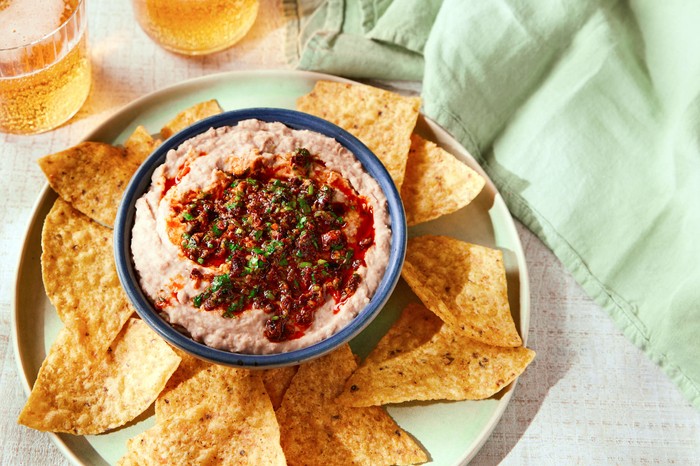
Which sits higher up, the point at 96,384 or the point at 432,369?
the point at 432,369

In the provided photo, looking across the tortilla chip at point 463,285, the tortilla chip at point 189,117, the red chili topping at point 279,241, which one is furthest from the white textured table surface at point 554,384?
the red chili topping at point 279,241

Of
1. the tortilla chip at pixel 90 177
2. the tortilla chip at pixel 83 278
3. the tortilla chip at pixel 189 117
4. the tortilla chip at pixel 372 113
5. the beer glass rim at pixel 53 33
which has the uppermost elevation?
the beer glass rim at pixel 53 33

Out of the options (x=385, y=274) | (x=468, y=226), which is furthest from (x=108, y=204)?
(x=468, y=226)

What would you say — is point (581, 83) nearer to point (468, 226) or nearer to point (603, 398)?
point (468, 226)

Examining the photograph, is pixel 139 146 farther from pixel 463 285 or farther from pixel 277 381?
pixel 463 285

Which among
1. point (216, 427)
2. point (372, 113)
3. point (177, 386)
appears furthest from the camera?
point (372, 113)

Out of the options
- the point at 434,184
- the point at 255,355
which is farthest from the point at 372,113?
the point at 255,355

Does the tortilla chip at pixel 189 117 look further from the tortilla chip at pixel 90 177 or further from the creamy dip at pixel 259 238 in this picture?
the creamy dip at pixel 259 238
